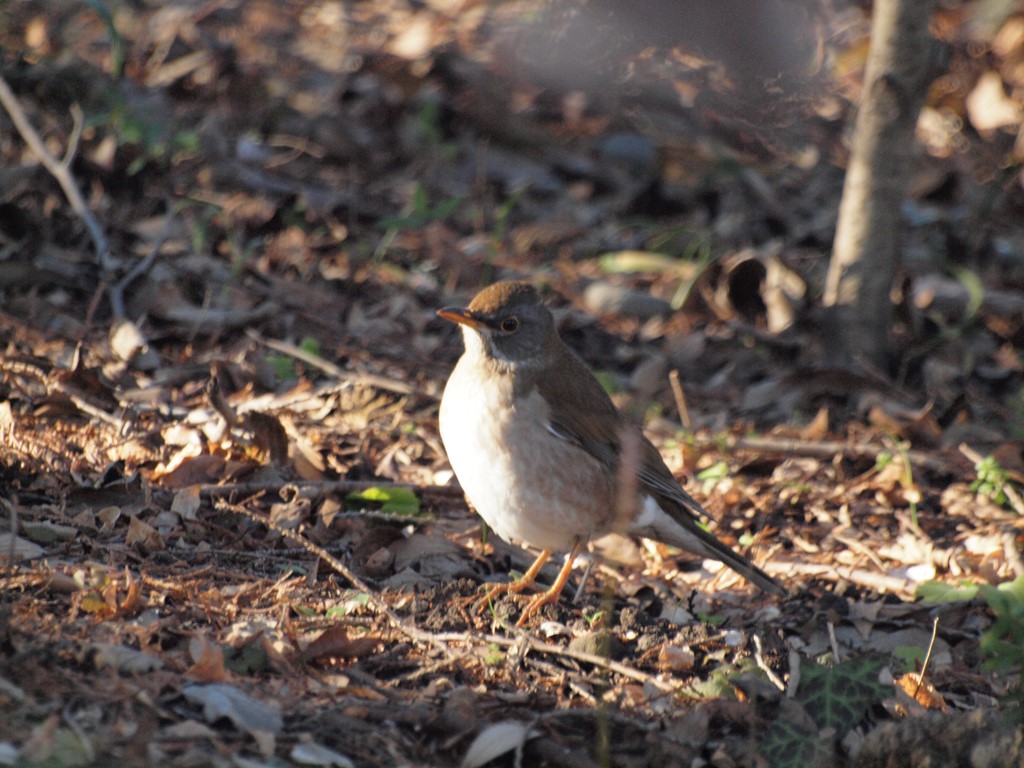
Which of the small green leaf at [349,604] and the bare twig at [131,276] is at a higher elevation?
the small green leaf at [349,604]

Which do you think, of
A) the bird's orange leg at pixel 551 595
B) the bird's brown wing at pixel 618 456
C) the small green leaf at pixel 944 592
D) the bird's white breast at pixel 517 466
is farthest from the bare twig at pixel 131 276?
the small green leaf at pixel 944 592

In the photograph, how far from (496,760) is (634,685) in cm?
84

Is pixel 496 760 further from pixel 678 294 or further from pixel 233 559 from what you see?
pixel 678 294

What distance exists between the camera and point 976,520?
618 cm

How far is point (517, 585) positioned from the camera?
17.3ft

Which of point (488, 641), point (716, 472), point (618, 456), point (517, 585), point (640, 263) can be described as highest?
point (488, 641)

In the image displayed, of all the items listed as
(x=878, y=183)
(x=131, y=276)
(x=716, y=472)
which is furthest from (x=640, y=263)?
(x=131, y=276)

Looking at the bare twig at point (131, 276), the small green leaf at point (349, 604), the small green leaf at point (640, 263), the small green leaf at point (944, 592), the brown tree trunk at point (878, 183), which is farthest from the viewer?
the small green leaf at point (640, 263)

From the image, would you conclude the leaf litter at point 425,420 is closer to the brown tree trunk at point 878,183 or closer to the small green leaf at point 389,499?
the small green leaf at point 389,499

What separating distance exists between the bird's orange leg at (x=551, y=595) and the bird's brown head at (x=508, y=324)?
3.01ft

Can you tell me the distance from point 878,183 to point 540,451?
316cm

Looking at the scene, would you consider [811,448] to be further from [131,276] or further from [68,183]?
[68,183]

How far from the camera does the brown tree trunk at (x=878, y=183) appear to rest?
6797mm

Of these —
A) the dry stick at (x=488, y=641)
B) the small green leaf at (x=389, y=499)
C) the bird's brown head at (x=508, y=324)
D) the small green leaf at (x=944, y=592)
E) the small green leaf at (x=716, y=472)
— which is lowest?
the small green leaf at (x=716, y=472)
